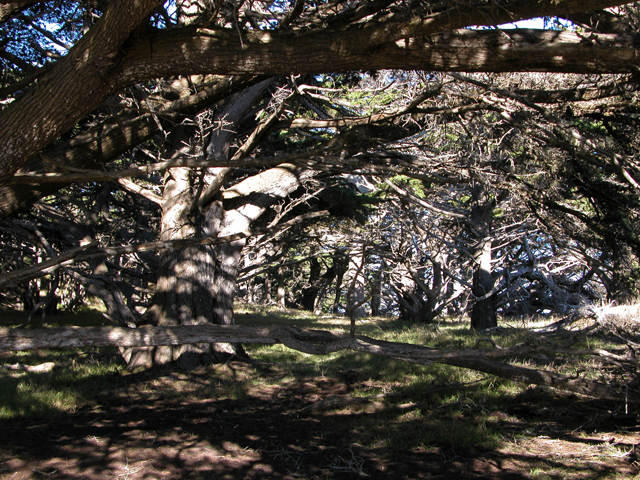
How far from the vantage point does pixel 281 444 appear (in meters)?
4.84

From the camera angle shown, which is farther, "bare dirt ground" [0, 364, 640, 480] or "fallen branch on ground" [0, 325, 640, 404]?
"fallen branch on ground" [0, 325, 640, 404]

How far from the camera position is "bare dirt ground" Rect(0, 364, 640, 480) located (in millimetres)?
4121

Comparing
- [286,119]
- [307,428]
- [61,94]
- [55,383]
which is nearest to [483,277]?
[286,119]

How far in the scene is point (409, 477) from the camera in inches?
158

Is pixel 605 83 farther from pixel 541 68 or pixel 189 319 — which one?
pixel 189 319

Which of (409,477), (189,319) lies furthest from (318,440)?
(189,319)

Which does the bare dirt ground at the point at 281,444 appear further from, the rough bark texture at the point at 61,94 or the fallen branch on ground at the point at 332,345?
the rough bark texture at the point at 61,94

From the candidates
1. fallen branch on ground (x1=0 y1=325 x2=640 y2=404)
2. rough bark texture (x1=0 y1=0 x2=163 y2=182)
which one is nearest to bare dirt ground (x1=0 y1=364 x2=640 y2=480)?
fallen branch on ground (x1=0 y1=325 x2=640 y2=404)

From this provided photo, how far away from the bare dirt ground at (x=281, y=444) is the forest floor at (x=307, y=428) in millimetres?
16

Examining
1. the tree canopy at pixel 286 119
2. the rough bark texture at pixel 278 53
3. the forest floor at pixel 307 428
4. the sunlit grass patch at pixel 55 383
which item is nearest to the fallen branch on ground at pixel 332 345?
the forest floor at pixel 307 428

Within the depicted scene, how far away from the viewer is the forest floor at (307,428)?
418 cm

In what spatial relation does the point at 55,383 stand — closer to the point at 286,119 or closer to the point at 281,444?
the point at 281,444

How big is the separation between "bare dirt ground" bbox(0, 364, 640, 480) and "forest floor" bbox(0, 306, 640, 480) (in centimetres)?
2

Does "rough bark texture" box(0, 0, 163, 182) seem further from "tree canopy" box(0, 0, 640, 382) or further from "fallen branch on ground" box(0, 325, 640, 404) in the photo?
"fallen branch on ground" box(0, 325, 640, 404)
